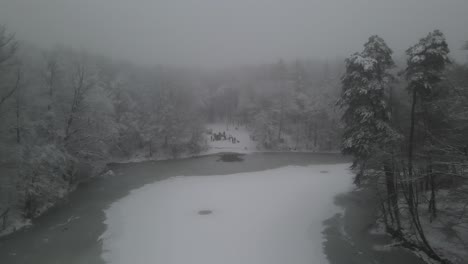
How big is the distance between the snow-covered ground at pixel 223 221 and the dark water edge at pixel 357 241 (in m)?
0.68

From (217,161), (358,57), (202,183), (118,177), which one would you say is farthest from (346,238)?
(217,161)

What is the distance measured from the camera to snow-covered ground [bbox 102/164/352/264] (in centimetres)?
1191

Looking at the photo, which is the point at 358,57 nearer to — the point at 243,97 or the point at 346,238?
the point at 346,238

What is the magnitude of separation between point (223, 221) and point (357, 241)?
762cm

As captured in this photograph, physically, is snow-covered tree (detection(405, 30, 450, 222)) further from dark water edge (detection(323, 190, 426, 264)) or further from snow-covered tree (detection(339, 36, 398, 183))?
dark water edge (detection(323, 190, 426, 264))

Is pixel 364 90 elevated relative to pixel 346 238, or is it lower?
elevated

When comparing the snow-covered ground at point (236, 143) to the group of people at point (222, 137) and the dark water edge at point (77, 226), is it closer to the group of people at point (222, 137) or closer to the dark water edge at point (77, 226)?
the group of people at point (222, 137)

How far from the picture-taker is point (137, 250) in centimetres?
1220

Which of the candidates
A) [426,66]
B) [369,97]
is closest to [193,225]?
[369,97]

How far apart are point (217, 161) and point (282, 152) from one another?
1600cm

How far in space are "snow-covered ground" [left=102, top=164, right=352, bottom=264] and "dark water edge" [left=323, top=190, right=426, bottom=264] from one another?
2.23 feet

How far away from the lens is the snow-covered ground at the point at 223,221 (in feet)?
39.1

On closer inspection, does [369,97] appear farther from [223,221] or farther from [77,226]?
[77,226]

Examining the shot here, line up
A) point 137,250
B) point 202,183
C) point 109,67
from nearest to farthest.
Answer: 1. point 137,250
2. point 202,183
3. point 109,67
